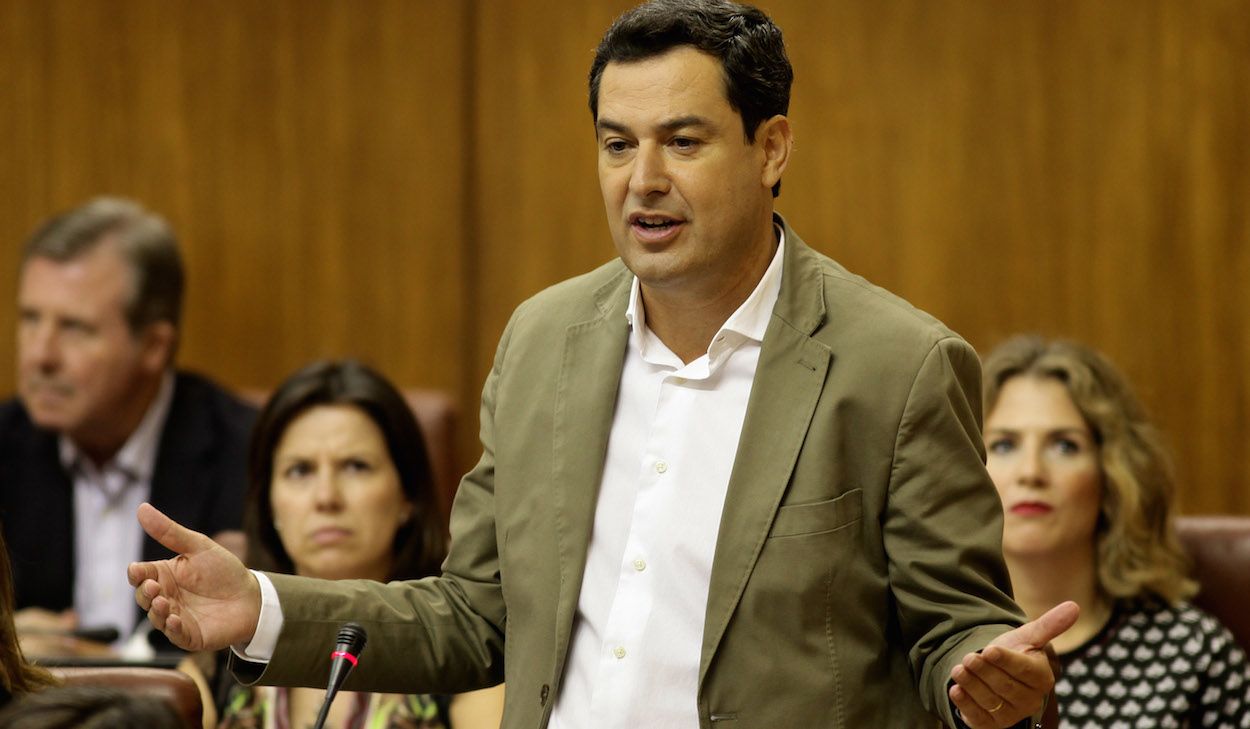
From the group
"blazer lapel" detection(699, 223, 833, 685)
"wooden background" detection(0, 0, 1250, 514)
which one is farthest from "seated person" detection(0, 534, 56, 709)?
"wooden background" detection(0, 0, 1250, 514)

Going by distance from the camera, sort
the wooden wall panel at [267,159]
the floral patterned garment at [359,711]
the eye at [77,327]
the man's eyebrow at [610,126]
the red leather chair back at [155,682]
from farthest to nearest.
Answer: the wooden wall panel at [267,159]
the eye at [77,327]
the floral patterned garment at [359,711]
the red leather chair back at [155,682]
the man's eyebrow at [610,126]

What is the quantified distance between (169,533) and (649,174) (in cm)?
66

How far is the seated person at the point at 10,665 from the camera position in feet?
6.04

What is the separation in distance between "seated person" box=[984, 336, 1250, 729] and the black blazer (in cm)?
179

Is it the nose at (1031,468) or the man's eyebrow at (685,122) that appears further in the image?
the nose at (1031,468)

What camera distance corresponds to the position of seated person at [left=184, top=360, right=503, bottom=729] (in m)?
2.93

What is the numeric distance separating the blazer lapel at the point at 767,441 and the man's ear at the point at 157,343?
2433 mm

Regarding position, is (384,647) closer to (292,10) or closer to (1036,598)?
(1036,598)

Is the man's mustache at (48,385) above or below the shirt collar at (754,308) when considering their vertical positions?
below

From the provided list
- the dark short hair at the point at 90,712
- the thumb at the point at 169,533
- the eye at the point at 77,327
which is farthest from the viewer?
the eye at the point at 77,327

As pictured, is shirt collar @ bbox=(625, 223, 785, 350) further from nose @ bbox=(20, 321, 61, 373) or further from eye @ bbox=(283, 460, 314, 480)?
nose @ bbox=(20, 321, 61, 373)

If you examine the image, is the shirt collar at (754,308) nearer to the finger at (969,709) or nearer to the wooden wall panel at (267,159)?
the finger at (969,709)

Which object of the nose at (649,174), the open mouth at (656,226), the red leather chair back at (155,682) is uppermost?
the nose at (649,174)

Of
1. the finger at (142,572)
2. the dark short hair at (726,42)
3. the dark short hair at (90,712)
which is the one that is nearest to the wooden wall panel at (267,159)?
the dark short hair at (726,42)
